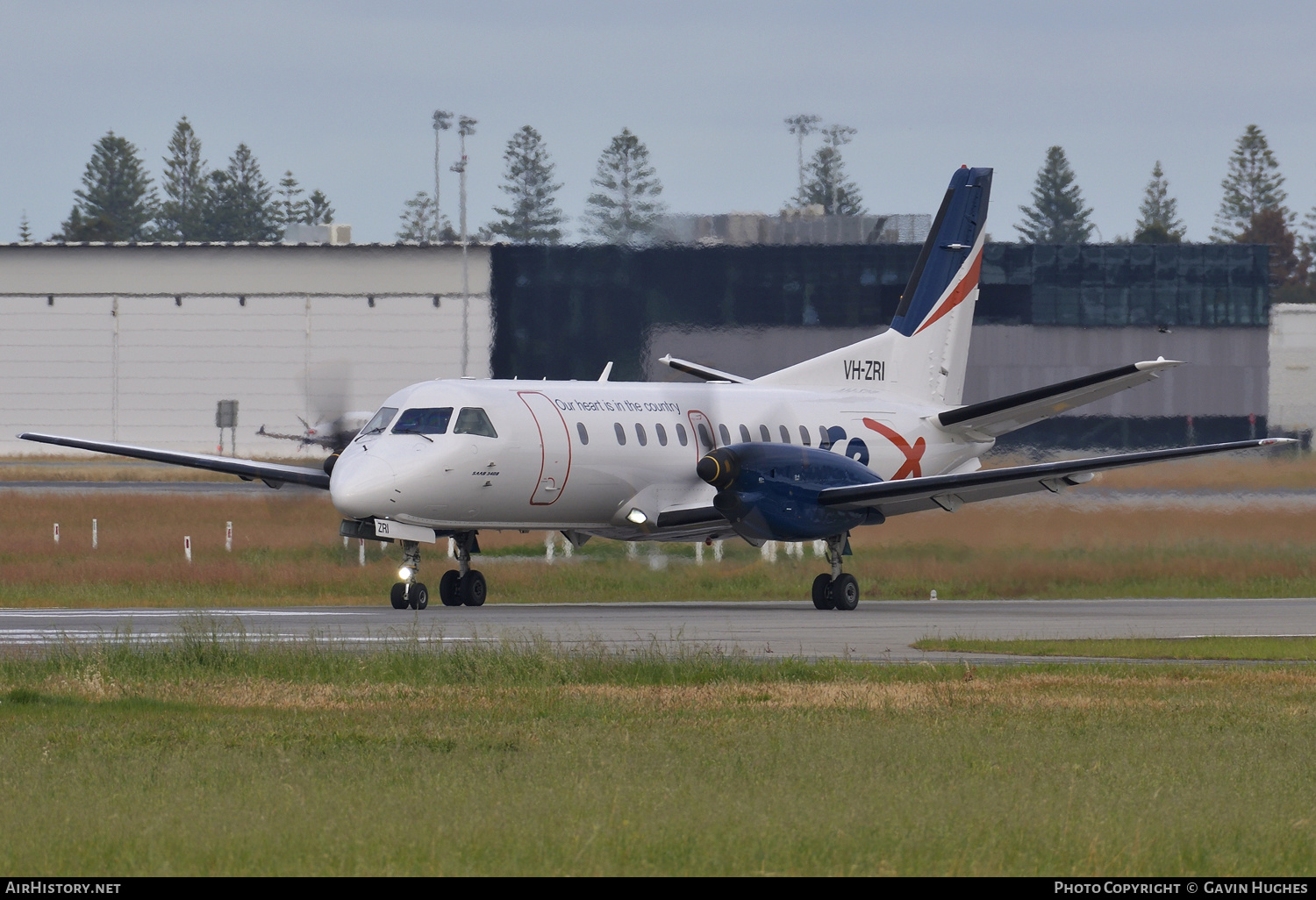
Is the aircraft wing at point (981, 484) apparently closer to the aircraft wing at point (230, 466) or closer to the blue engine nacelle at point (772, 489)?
the blue engine nacelle at point (772, 489)

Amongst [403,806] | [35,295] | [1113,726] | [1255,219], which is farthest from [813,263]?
[1255,219]

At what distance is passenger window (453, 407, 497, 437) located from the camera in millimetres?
24734

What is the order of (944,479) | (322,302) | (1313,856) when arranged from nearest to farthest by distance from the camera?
(1313,856) < (944,479) < (322,302)

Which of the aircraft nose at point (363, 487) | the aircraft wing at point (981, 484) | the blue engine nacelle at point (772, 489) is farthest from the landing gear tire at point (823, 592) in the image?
the aircraft nose at point (363, 487)

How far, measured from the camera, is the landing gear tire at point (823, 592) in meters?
26.2

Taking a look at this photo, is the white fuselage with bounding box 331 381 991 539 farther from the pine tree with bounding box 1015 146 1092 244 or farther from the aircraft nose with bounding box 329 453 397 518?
the pine tree with bounding box 1015 146 1092 244

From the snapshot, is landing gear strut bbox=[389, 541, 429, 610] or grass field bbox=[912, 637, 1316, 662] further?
landing gear strut bbox=[389, 541, 429, 610]

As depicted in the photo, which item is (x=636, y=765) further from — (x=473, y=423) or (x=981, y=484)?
(x=981, y=484)

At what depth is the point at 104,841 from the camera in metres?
8.12

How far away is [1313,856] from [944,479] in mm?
17540

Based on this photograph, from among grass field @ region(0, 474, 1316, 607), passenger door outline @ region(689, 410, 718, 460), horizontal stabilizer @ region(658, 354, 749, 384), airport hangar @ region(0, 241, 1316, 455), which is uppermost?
airport hangar @ region(0, 241, 1316, 455)

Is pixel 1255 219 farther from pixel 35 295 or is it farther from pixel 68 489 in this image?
pixel 68 489

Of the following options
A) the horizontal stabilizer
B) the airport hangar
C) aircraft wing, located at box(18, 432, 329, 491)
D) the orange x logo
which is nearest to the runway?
aircraft wing, located at box(18, 432, 329, 491)

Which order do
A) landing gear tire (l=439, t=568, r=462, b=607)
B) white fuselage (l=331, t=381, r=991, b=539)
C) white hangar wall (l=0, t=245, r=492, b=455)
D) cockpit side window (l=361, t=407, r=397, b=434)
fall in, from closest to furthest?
white fuselage (l=331, t=381, r=991, b=539)
cockpit side window (l=361, t=407, r=397, b=434)
landing gear tire (l=439, t=568, r=462, b=607)
white hangar wall (l=0, t=245, r=492, b=455)
